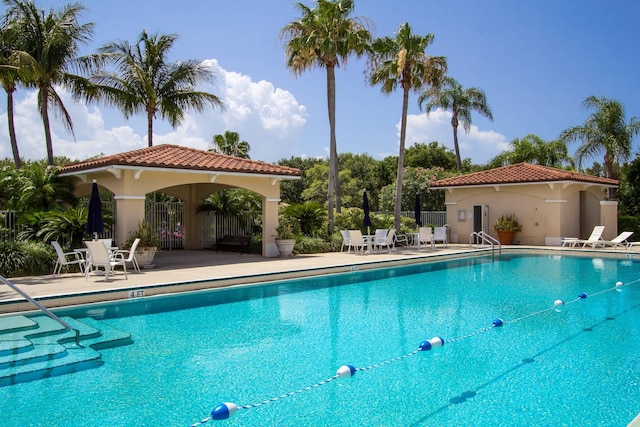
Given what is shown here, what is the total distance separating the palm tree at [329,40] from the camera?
829 inches

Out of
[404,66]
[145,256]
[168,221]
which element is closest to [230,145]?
[168,221]

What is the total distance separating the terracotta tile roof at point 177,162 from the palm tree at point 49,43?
4789 mm

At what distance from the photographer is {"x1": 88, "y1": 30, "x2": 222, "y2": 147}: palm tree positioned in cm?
2342

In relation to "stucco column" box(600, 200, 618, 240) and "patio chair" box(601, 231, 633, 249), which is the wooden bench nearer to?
"patio chair" box(601, 231, 633, 249)

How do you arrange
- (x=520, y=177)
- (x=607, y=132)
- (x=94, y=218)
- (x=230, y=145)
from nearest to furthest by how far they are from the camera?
(x=94, y=218), (x=520, y=177), (x=607, y=132), (x=230, y=145)

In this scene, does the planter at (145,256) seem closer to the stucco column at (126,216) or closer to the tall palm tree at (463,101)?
the stucco column at (126,216)

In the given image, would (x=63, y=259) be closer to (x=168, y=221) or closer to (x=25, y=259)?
(x=25, y=259)

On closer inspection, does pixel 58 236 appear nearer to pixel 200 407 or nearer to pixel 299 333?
pixel 299 333

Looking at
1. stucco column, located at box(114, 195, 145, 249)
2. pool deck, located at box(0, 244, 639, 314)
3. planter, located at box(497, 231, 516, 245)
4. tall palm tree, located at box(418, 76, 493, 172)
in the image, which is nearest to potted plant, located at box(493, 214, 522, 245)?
planter, located at box(497, 231, 516, 245)

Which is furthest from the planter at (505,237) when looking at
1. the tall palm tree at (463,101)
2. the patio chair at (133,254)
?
the patio chair at (133,254)

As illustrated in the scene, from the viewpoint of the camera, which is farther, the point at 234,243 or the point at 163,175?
the point at 234,243

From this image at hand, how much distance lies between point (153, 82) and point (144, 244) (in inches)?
507

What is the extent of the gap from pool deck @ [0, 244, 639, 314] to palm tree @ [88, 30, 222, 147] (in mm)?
8070

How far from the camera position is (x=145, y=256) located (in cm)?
1470
